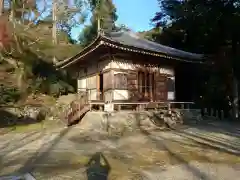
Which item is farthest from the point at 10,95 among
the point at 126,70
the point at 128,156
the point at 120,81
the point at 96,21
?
the point at 96,21

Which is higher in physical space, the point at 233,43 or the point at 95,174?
the point at 233,43

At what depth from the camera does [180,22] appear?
22.4 m

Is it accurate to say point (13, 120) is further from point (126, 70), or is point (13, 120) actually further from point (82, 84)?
point (126, 70)

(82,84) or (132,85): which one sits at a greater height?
(82,84)

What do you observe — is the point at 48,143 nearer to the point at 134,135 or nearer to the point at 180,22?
the point at 134,135

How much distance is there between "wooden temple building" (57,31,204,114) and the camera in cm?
1415

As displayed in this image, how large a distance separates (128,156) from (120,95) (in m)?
7.15

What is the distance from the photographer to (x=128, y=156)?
755cm

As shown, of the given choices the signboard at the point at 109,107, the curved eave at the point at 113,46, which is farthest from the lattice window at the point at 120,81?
the curved eave at the point at 113,46

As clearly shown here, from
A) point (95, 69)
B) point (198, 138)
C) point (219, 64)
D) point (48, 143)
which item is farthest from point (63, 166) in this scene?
point (219, 64)

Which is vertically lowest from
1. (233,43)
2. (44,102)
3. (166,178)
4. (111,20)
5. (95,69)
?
(166,178)

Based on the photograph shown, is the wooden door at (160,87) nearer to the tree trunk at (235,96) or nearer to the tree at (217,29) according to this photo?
the tree at (217,29)

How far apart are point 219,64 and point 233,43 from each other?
2100 mm

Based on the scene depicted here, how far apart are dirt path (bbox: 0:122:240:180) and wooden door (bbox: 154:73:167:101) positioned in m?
5.21
